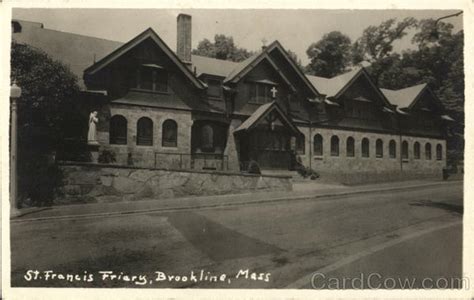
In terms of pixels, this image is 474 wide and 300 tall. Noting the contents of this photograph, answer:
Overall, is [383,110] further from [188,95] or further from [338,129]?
[188,95]

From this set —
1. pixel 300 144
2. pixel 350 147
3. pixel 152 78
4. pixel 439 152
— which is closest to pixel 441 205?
pixel 300 144

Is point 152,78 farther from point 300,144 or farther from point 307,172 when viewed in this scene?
point 307,172

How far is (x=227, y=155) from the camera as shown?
16.1 metres

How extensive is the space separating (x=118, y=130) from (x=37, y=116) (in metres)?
4.33

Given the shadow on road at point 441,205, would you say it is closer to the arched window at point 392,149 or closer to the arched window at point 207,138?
the arched window at point 207,138

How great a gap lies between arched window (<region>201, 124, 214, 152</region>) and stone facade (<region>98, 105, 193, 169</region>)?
0.93m

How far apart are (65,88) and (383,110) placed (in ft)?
55.4

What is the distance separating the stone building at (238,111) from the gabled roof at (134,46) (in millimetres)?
39

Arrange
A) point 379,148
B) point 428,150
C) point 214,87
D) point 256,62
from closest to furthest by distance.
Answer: point 214,87 → point 256,62 → point 379,148 → point 428,150

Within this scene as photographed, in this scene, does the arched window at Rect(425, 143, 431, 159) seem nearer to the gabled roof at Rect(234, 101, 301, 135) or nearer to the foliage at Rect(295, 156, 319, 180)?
the foliage at Rect(295, 156, 319, 180)

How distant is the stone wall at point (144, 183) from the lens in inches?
360

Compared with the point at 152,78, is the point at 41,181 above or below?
below

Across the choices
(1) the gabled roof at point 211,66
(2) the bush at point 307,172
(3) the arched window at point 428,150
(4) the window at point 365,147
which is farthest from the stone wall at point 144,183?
(3) the arched window at point 428,150
